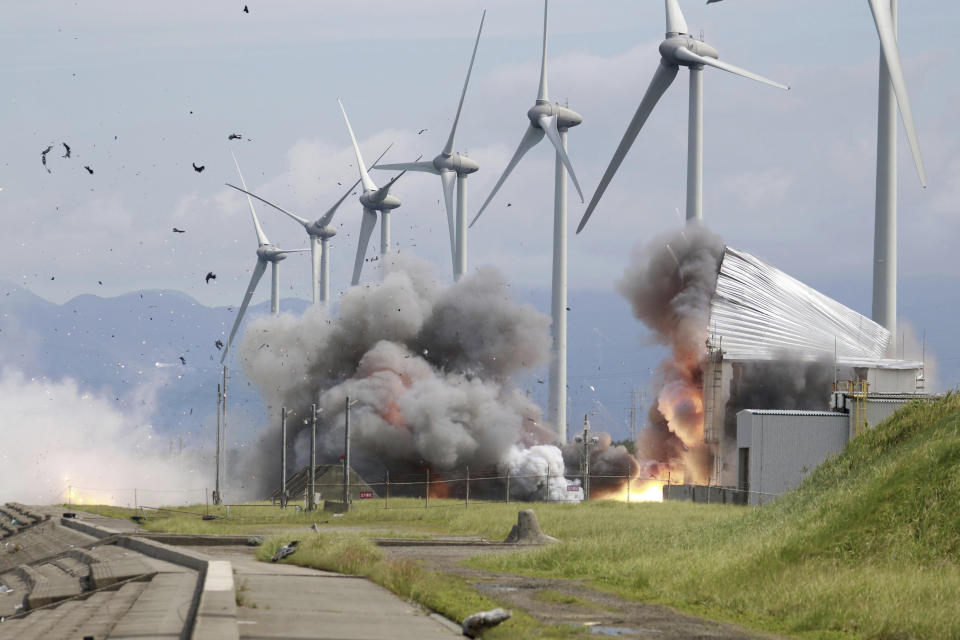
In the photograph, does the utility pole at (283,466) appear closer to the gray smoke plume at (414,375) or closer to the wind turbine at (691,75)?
the gray smoke plume at (414,375)

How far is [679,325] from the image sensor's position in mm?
96375

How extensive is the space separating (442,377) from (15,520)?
50.3 metres

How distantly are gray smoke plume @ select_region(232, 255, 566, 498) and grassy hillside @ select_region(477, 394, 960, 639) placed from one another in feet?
230

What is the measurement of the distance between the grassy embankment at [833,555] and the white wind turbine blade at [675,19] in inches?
2803

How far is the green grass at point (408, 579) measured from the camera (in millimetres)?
21734

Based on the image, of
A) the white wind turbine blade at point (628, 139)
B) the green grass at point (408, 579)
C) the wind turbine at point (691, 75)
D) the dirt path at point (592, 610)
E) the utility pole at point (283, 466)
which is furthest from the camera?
the wind turbine at point (691, 75)

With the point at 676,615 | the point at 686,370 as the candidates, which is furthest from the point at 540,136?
the point at 676,615

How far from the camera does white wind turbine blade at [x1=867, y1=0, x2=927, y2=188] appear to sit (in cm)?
7262

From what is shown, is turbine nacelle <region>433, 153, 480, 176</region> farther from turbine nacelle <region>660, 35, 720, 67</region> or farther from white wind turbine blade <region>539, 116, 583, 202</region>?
turbine nacelle <region>660, 35, 720, 67</region>

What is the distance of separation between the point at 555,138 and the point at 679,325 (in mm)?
26659

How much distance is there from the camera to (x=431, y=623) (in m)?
22.2

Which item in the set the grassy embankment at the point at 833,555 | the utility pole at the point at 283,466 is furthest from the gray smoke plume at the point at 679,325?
the grassy embankment at the point at 833,555

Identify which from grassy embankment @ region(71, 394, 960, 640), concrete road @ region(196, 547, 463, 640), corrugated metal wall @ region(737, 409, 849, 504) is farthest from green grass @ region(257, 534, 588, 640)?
corrugated metal wall @ region(737, 409, 849, 504)

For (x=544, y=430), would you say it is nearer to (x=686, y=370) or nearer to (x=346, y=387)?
(x=346, y=387)
